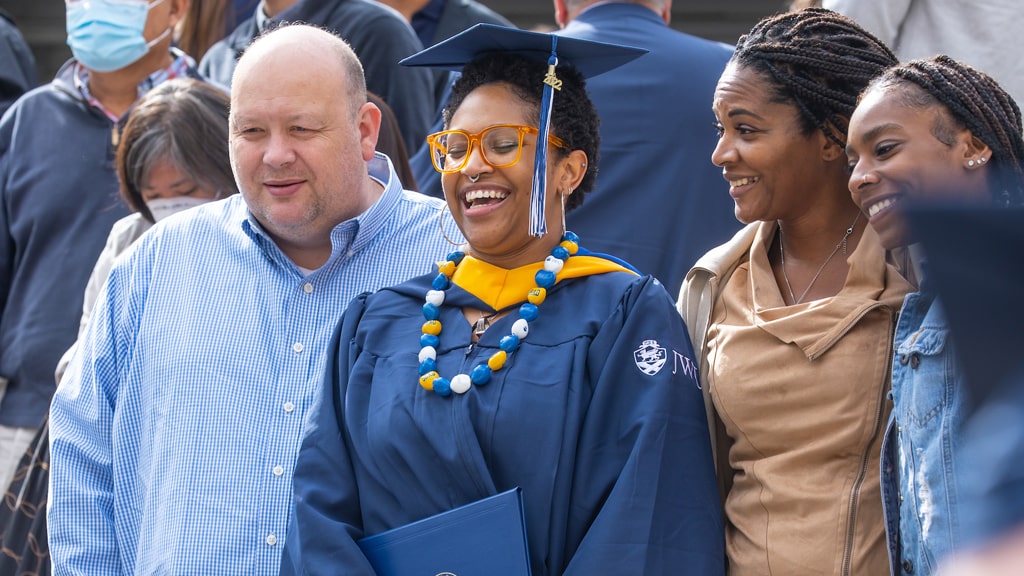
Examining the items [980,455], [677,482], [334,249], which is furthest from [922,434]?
[334,249]

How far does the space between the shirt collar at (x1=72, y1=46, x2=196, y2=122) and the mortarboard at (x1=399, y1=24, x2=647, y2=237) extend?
7.23 feet

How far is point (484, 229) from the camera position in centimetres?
345

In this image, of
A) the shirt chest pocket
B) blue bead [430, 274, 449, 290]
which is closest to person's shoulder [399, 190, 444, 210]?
blue bead [430, 274, 449, 290]

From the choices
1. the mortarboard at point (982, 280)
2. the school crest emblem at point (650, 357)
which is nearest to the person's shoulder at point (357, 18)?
the school crest emblem at point (650, 357)

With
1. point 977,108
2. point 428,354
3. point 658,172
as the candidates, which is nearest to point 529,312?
point 428,354

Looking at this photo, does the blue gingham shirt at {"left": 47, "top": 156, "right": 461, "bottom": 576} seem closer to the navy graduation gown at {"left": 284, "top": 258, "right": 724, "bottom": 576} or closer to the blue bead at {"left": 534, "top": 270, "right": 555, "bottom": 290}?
the navy graduation gown at {"left": 284, "top": 258, "right": 724, "bottom": 576}

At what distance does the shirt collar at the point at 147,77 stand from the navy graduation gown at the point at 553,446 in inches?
101

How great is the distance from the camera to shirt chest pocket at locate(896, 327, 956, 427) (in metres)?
2.76

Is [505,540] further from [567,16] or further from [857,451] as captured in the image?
[567,16]

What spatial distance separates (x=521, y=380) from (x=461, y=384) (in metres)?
0.14

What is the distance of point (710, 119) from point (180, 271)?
1.78m

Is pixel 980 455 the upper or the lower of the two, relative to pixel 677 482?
upper

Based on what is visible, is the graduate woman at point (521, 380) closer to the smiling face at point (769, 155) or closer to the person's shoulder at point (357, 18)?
the smiling face at point (769, 155)

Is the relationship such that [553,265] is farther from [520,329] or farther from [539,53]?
[539,53]
